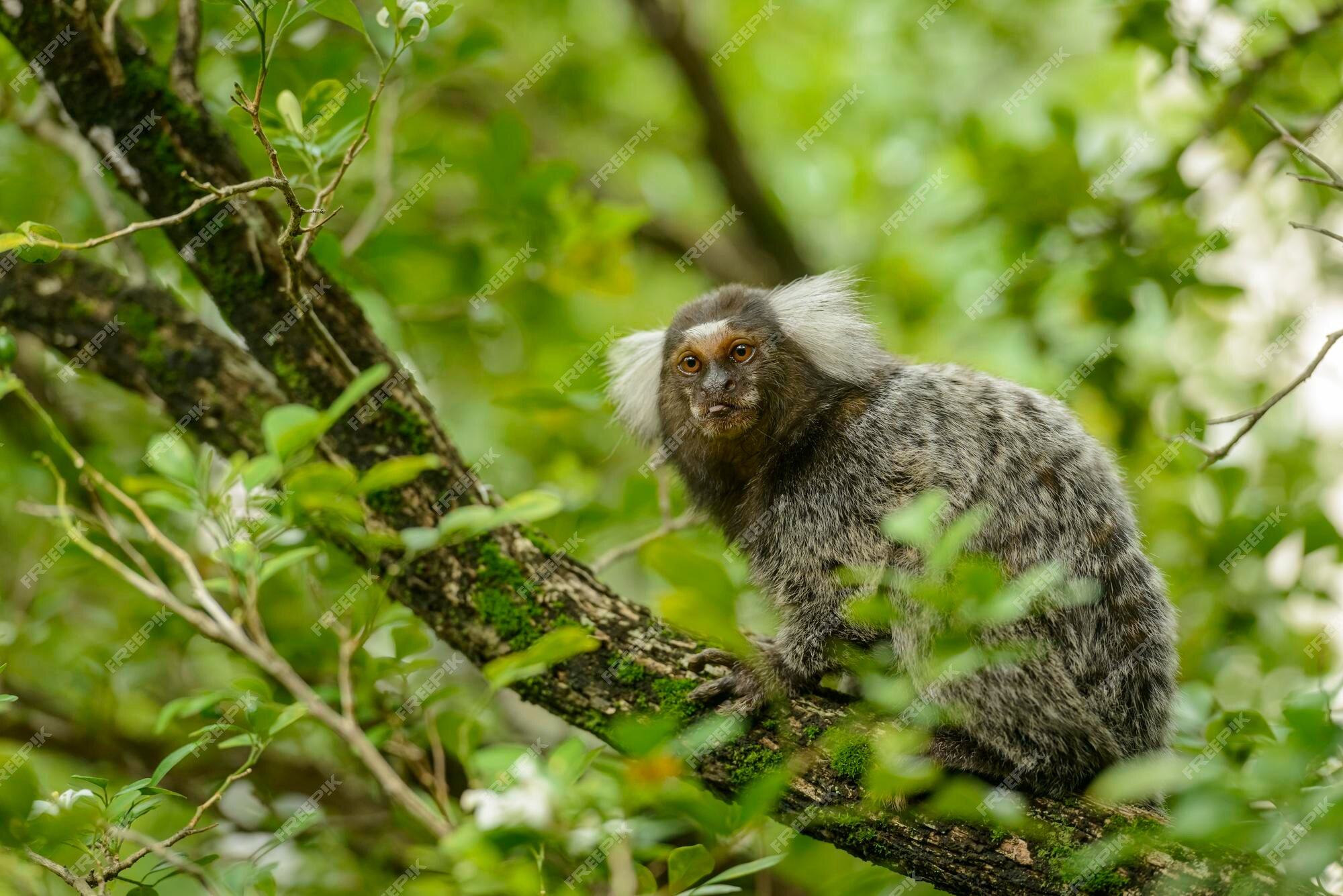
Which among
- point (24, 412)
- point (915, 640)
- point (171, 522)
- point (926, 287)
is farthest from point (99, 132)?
point (926, 287)

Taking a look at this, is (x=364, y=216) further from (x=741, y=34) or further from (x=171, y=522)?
(x=741, y=34)

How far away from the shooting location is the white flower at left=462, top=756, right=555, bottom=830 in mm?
1734

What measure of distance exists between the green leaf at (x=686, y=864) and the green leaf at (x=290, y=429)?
1074 millimetres

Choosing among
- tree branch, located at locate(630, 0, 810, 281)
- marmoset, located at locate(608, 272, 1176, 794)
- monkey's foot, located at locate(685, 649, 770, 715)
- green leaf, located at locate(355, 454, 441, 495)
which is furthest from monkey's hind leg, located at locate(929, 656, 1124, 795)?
tree branch, located at locate(630, 0, 810, 281)

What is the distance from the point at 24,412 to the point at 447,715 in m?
2.50

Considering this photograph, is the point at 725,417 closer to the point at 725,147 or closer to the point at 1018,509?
the point at 1018,509

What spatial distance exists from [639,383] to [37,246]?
228 centimetres

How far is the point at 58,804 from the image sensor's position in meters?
2.30

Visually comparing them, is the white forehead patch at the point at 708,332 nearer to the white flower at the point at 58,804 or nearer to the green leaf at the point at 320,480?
the green leaf at the point at 320,480

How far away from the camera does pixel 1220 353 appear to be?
5484 mm

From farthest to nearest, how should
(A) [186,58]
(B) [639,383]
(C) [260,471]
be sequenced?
(B) [639,383], (A) [186,58], (C) [260,471]

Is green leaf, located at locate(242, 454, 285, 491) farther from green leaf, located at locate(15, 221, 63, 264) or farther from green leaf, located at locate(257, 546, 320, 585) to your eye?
green leaf, located at locate(15, 221, 63, 264)

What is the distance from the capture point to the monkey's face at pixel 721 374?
3545 mm

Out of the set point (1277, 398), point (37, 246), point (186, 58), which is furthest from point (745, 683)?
point (186, 58)
